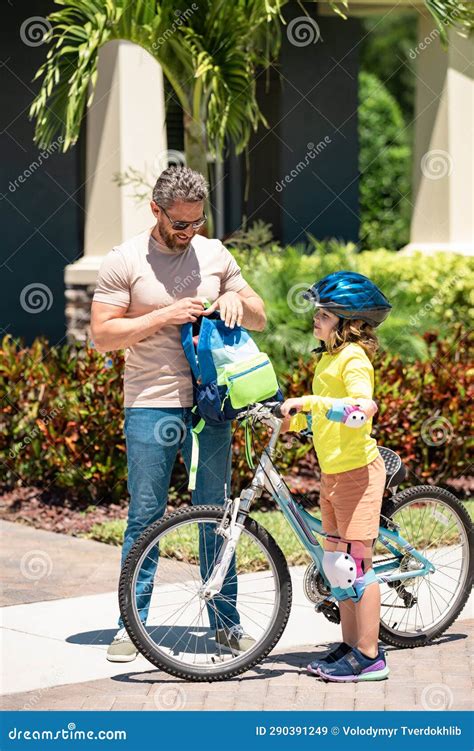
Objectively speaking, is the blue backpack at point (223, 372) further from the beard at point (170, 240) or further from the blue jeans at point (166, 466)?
the beard at point (170, 240)

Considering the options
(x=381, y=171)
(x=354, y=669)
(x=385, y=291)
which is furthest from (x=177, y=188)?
(x=381, y=171)

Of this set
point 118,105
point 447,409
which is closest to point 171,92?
point 118,105

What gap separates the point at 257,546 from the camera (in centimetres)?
650

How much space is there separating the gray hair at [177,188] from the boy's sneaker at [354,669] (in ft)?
6.58

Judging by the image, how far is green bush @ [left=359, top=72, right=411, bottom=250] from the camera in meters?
24.5

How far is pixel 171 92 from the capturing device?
12430 mm

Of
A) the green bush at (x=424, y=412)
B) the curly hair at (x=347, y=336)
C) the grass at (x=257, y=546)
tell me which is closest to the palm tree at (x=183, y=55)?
the green bush at (x=424, y=412)

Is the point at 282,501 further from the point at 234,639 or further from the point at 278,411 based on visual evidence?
the point at 234,639

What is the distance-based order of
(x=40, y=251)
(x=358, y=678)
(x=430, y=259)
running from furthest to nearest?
1. (x=40, y=251)
2. (x=430, y=259)
3. (x=358, y=678)

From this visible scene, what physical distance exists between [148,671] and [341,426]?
132 cm

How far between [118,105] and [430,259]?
3319 millimetres

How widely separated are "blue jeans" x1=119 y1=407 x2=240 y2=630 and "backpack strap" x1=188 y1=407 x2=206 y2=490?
4 centimetres

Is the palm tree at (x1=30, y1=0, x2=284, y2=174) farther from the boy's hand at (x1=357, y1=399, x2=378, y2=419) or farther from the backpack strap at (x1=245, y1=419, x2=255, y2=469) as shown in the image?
the boy's hand at (x1=357, y1=399, x2=378, y2=419)

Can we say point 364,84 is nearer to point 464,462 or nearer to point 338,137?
point 338,137
